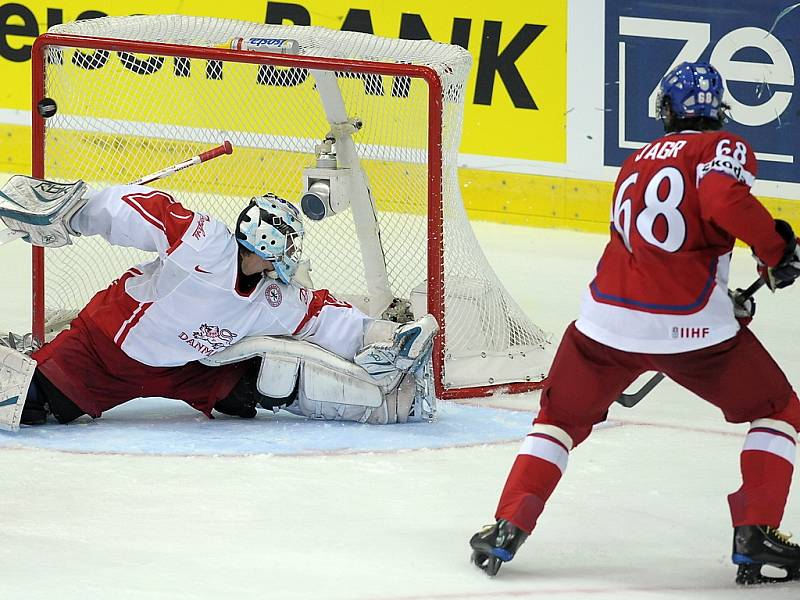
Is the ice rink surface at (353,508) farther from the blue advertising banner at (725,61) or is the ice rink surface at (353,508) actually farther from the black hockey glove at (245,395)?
the blue advertising banner at (725,61)

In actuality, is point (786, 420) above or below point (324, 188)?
below

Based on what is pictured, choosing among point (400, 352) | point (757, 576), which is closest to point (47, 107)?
point (400, 352)

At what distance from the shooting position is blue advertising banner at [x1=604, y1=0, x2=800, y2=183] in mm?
6281

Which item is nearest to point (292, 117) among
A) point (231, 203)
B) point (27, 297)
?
point (231, 203)

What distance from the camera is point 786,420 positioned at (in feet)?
9.75

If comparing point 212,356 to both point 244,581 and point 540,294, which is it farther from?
point 540,294

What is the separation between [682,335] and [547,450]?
1.09ft

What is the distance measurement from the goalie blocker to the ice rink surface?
0.19ft

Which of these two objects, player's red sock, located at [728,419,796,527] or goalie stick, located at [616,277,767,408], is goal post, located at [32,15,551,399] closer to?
goalie stick, located at [616,277,767,408]

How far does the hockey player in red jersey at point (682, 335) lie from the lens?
9.57 ft

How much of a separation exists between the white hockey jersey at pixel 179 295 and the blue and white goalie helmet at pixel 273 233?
2.5 inches

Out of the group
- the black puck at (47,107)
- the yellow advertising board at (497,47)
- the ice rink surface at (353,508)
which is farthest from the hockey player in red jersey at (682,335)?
the yellow advertising board at (497,47)

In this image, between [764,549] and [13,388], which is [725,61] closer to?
[13,388]

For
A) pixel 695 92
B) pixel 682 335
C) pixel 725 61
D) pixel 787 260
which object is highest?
pixel 725 61
